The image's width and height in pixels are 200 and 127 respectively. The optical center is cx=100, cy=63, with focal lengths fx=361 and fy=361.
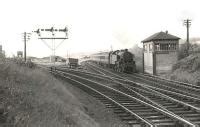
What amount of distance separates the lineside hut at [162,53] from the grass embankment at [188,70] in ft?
9.13

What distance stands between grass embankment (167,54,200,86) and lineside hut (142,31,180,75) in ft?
9.13

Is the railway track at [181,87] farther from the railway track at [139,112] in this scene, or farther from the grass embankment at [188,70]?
the railway track at [139,112]

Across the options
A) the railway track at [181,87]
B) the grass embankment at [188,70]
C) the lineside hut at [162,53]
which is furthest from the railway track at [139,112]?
the lineside hut at [162,53]

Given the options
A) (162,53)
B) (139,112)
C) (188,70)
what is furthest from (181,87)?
(162,53)

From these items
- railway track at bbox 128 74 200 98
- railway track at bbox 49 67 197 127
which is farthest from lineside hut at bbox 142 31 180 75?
railway track at bbox 49 67 197 127

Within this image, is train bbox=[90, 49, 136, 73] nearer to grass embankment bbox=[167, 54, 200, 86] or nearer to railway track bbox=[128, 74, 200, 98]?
grass embankment bbox=[167, 54, 200, 86]

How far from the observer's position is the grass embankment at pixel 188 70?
1307 inches

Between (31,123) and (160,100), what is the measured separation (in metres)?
12.3

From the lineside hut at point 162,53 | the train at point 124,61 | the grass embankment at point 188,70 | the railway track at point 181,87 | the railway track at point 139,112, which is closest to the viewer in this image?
the railway track at point 139,112

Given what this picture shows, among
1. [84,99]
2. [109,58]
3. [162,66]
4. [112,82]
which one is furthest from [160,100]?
[109,58]

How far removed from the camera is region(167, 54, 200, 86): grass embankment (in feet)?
109

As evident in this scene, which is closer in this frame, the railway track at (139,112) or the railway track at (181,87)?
the railway track at (139,112)

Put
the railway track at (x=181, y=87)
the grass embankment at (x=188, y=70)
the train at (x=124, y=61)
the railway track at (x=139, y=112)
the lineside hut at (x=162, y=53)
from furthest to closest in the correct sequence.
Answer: the lineside hut at (x=162, y=53) < the train at (x=124, y=61) < the grass embankment at (x=188, y=70) < the railway track at (x=181, y=87) < the railway track at (x=139, y=112)

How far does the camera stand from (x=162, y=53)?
44938 millimetres
